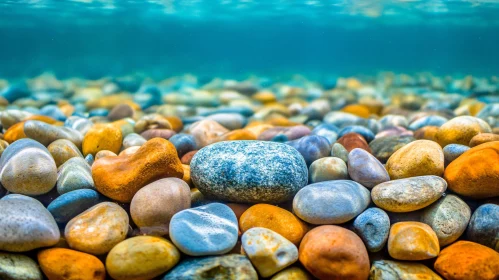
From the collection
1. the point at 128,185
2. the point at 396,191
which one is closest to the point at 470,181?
the point at 396,191

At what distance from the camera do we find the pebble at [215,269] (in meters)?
1.78

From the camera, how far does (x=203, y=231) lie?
1916 millimetres

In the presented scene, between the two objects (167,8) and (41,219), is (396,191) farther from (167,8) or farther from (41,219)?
(167,8)

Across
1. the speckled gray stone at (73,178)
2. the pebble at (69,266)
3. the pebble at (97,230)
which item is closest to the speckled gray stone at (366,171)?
the pebble at (97,230)

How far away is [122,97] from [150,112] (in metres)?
1.62

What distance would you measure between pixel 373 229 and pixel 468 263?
524 mm

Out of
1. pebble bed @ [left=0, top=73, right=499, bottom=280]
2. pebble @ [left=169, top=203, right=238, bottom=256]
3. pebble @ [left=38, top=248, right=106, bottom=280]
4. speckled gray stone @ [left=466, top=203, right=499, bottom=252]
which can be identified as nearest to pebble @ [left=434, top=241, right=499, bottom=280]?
pebble bed @ [left=0, top=73, right=499, bottom=280]

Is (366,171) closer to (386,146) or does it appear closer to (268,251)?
(386,146)

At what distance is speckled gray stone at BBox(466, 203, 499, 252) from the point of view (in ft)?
6.76

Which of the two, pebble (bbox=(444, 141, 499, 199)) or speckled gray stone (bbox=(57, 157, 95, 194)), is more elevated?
pebble (bbox=(444, 141, 499, 199))

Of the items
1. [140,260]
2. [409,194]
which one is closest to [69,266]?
[140,260]

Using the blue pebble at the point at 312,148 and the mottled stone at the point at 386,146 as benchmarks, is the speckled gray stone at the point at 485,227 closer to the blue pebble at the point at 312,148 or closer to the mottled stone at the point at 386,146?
the mottled stone at the point at 386,146

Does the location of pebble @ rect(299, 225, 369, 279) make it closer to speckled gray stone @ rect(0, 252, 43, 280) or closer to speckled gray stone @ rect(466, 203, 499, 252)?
speckled gray stone @ rect(466, 203, 499, 252)

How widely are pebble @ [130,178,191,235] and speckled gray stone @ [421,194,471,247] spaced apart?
1602 mm
